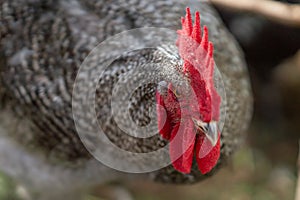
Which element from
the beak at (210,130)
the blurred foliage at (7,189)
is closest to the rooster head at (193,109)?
the beak at (210,130)

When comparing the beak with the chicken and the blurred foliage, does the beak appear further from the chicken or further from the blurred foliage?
the blurred foliage

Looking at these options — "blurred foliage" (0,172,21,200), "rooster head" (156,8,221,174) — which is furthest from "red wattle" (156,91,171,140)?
"blurred foliage" (0,172,21,200)

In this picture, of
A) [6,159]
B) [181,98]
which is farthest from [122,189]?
[181,98]

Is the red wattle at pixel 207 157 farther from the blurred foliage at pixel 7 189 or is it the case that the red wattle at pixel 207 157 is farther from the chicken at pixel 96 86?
the blurred foliage at pixel 7 189

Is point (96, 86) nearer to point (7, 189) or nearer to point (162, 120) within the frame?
point (162, 120)

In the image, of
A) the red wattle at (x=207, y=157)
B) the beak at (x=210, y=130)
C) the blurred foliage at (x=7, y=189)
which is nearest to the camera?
the beak at (x=210, y=130)

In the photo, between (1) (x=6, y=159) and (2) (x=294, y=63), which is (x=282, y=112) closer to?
(2) (x=294, y=63)

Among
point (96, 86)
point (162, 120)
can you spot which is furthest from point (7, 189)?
point (162, 120)
